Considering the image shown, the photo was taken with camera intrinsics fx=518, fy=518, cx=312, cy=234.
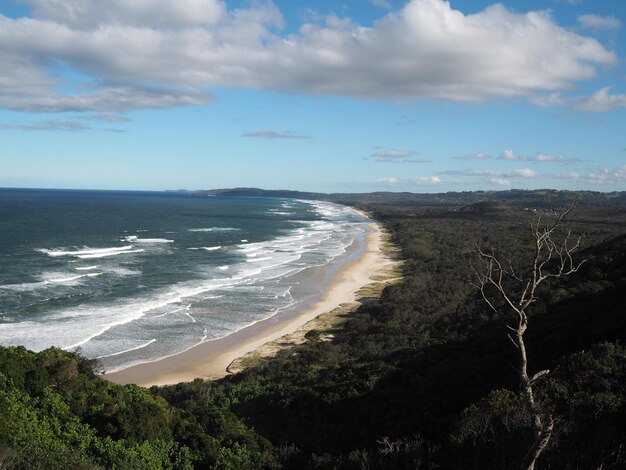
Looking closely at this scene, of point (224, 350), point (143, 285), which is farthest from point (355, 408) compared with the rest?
point (143, 285)

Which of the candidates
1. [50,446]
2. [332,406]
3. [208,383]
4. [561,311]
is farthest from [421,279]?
[50,446]

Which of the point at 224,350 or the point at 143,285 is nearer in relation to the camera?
the point at 224,350

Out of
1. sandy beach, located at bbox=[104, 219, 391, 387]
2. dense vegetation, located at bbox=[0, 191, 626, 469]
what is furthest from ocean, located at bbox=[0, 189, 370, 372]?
dense vegetation, located at bbox=[0, 191, 626, 469]

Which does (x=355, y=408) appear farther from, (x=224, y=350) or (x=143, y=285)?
(x=143, y=285)

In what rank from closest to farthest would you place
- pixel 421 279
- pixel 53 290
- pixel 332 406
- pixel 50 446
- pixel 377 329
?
1. pixel 50 446
2. pixel 332 406
3. pixel 377 329
4. pixel 53 290
5. pixel 421 279

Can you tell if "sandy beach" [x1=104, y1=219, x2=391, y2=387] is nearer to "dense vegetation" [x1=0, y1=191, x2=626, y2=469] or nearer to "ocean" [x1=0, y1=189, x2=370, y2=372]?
"ocean" [x1=0, y1=189, x2=370, y2=372]

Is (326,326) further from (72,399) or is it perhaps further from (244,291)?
(72,399)

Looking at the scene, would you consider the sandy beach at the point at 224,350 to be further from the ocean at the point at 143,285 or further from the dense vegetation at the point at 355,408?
the dense vegetation at the point at 355,408
